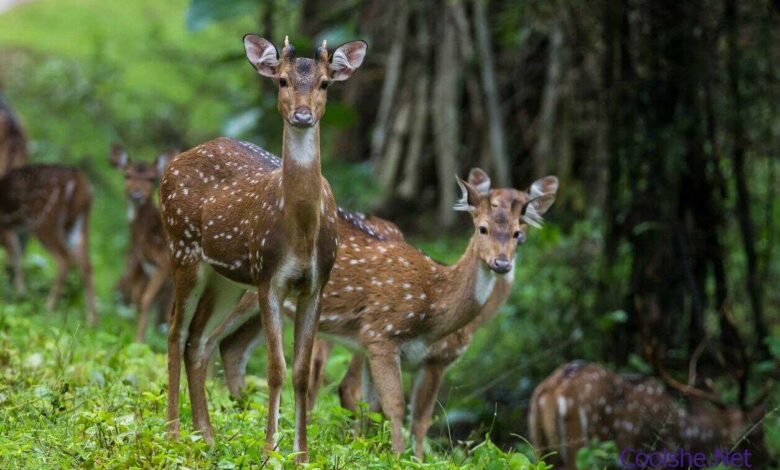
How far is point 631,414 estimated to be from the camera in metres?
9.38

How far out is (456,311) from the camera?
7.71 m

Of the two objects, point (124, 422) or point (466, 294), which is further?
point (466, 294)

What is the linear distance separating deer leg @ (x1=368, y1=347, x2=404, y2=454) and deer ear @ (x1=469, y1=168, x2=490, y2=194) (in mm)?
1232

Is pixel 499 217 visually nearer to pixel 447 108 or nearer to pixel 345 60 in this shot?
pixel 345 60

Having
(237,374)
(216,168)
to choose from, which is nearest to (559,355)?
(237,374)

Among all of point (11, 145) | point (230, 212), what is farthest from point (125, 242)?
point (230, 212)

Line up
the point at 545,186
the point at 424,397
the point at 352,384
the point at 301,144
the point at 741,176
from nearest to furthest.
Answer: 1. the point at 301,144
2. the point at 424,397
3. the point at 352,384
4. the point at 545,186
5. the point at 741,176

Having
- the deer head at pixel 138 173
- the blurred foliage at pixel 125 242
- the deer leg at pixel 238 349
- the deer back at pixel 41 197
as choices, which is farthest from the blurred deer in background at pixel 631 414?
the deer back at pixel 41 197

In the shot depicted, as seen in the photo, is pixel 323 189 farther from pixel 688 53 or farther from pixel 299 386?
pixel 688 53

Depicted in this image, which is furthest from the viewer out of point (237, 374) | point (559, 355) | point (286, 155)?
point (559, 355)

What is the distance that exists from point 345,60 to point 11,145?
787cm

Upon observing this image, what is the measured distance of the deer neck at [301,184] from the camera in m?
5.55

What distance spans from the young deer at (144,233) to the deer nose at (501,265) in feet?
13.6

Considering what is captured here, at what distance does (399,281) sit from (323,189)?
2.09 m
